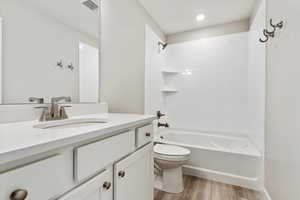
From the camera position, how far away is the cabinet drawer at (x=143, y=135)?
1.03 m

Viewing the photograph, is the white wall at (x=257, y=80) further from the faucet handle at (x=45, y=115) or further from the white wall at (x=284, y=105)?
the faucet handle at (x=45, y=115)

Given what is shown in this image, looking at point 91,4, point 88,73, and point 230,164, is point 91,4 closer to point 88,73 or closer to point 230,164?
point 88,73

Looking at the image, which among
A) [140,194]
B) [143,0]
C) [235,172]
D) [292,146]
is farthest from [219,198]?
[143,0]

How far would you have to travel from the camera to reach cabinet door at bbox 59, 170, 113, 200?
1.88 ft

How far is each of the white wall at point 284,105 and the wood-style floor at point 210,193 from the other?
0.26m

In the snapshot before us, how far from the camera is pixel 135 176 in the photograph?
99 cm

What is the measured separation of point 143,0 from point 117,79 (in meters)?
1.14

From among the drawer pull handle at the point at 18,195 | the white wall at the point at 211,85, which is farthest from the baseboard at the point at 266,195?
the drawer pull handle at the point at 18,195

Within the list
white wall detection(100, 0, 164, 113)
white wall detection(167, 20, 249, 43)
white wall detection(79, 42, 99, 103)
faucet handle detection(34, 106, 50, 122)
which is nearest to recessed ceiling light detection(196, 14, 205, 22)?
white wall detection(167, 20, 249, 43)

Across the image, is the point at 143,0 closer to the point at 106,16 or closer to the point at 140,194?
the point at 106,16

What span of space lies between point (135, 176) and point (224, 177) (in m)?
1.46

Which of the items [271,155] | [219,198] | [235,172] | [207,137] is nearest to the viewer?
[271,155]

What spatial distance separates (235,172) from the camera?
1885 mm

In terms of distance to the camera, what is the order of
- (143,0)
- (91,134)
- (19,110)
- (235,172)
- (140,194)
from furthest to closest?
(143,0)
(235,172)
(140,194)
(19,110)
(91,134)
